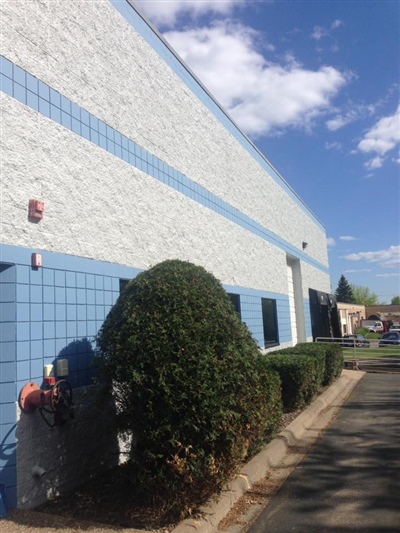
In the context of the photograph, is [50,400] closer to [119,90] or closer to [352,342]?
[119,90]

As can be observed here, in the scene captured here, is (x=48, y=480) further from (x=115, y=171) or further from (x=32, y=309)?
(x=115, y=171)

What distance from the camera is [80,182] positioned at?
6449mm

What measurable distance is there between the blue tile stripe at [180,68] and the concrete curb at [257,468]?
7.18 metres

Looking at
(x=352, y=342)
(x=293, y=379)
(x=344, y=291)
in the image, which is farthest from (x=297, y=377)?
(x=344, y=291)

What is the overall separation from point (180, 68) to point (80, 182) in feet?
16.8

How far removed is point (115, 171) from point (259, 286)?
851cm

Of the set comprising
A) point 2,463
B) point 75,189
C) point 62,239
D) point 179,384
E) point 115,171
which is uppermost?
point 115,171

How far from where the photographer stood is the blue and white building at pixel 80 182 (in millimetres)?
5215

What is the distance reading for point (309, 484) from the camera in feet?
19.9

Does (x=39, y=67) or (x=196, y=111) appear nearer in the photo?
(x=39, y=67)

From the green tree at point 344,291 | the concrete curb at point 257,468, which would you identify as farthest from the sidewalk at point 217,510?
the green tree at point 344,291

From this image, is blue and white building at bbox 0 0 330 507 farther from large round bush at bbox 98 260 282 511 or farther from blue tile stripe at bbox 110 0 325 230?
large round bush at bbox 98 260 282 511

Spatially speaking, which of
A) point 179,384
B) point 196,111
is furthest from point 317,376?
point 179,384

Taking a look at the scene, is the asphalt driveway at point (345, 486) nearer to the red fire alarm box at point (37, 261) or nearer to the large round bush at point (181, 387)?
the large round bush at point (181, 387)
